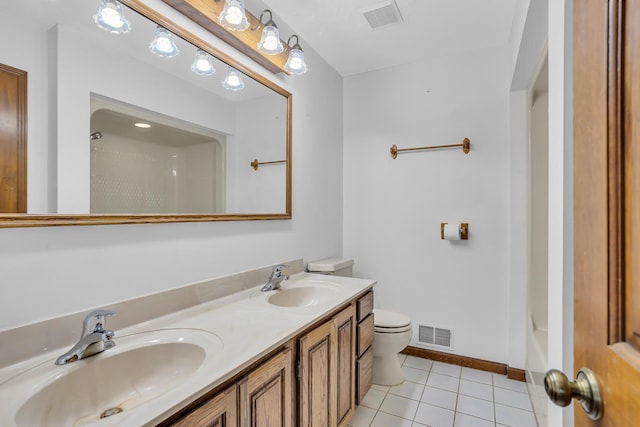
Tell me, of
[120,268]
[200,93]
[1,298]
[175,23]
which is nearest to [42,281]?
[1,298]

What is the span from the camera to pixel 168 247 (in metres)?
1.35

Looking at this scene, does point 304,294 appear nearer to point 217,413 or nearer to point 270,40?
point 217,413

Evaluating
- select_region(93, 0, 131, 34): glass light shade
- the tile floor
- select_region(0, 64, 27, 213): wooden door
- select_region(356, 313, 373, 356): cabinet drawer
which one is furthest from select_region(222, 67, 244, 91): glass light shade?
the tile floor

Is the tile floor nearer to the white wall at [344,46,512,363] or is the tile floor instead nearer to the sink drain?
the white wall at [344,46,512,363]

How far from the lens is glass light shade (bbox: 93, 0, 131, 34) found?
1101 mm

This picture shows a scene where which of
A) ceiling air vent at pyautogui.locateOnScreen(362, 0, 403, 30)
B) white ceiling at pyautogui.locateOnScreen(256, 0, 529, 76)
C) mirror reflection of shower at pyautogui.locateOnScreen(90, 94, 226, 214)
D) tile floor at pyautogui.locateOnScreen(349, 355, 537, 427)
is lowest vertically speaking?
tile floor at pyautogui.locateOnScreen(349, 355, 537, 427)

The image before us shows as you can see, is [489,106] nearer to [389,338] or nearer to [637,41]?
[389,338]

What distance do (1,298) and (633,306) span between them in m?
1.39

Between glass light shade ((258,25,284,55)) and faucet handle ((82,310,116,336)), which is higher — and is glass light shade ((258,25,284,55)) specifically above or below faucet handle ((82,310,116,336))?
above

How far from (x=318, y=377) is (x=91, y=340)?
2.85ft

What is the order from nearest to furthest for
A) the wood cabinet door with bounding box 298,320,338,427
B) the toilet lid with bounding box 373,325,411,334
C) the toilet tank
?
the wood cabinet door with bounding box 298,320,338,427
the toilet lid with bounding box 373,325,411,334
the toilet tank

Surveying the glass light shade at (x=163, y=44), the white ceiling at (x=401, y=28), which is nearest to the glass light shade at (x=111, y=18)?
the glass light shade at (x=163, y=44)

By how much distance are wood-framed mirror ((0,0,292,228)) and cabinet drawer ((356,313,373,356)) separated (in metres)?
0.88

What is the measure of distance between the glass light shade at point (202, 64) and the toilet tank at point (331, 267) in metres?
1.40
